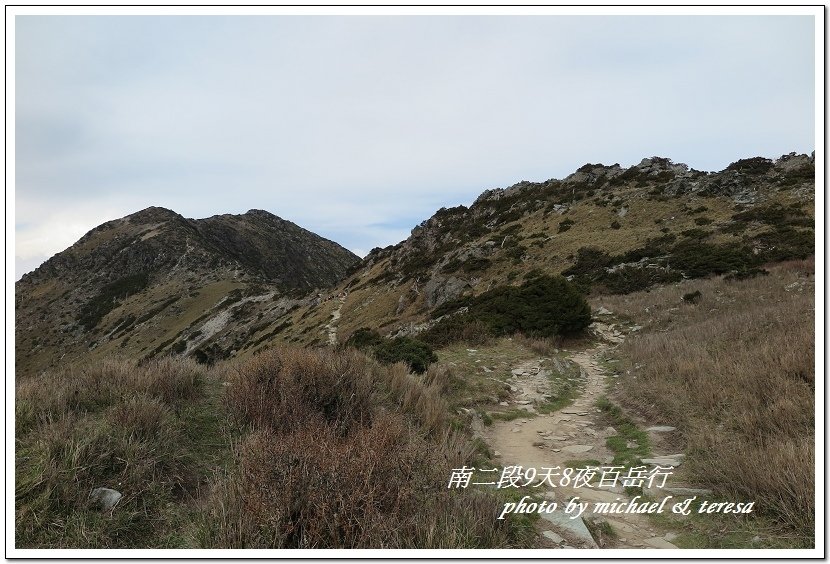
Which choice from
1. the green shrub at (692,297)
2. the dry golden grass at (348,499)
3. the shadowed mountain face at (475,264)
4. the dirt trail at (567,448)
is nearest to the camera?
the dry golden grass at (348,499)

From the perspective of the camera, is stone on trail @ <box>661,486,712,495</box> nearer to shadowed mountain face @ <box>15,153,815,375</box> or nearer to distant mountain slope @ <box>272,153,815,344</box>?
shadowed mountain face @ <box>15,153,815,375</box>

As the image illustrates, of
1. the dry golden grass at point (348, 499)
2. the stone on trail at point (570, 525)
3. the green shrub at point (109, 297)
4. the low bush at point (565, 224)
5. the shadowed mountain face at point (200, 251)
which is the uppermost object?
the shadowed mountain face at point (200, 251)

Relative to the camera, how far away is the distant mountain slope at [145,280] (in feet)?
247

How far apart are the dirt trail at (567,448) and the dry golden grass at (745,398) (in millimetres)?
924

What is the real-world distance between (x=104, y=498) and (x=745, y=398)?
317 inches

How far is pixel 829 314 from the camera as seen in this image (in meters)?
4.33

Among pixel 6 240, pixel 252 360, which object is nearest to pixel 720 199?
pixel 252 360

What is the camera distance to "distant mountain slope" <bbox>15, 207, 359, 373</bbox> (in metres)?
75.2

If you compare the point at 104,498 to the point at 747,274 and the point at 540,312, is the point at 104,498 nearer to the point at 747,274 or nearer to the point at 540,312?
the point at 540,312

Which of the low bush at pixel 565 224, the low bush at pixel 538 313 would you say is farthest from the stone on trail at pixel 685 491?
the low bush at pixel 565 224

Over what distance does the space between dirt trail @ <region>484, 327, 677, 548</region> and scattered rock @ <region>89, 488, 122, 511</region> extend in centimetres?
384

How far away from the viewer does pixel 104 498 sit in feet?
12.1

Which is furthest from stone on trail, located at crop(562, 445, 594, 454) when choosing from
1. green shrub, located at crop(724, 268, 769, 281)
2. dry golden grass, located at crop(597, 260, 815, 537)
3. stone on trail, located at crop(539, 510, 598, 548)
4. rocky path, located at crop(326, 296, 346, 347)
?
rocky path, located at crop(326, 296, 346, 347)

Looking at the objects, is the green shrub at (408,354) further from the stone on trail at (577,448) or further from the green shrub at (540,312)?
the green shrub at (540,312)
